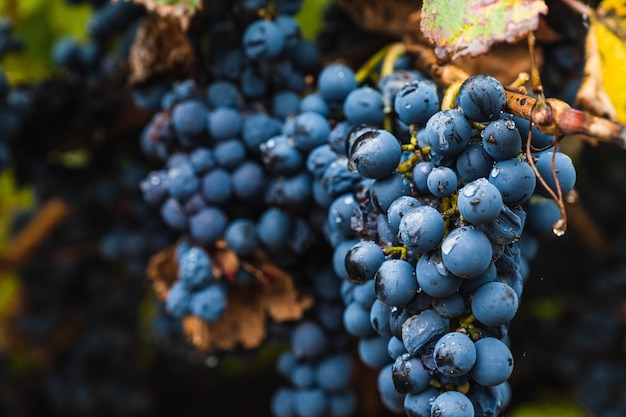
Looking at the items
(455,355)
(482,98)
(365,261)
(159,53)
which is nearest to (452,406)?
(455,355)

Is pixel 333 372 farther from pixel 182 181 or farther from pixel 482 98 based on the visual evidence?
pixel 482 98

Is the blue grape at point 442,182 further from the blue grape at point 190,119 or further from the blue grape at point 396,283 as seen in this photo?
the blue grape at point 190,119

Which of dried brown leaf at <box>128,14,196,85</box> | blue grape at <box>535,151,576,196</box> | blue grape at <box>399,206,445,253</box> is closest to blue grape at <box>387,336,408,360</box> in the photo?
blue grape at <box>399,206,445,253</box>

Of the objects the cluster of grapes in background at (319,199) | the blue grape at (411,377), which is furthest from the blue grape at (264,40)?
the blue grape at (411,377)

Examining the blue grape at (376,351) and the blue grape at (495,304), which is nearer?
the blue grape at (495,304)

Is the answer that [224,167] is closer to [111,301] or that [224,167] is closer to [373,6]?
[373,6]
